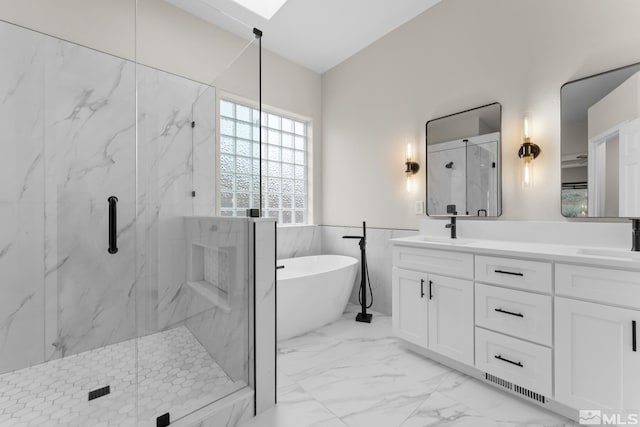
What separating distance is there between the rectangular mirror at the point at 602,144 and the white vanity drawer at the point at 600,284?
0.55 metres

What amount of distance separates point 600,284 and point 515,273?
13.4 inches

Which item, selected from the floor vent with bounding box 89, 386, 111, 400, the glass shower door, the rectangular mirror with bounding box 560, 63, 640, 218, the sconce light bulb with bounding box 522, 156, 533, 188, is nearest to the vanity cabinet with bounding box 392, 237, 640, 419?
the rectangular mirror with bounding box 560, 63, 640, 218

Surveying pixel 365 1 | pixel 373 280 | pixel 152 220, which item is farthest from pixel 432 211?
pixel 152 220

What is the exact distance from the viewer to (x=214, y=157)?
1939 mm

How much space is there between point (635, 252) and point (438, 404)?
52.0 inches

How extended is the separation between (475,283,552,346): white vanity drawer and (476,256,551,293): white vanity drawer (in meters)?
0.04

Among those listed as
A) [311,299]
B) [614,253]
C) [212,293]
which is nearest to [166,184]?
[212,293]

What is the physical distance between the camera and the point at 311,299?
2.40 meters

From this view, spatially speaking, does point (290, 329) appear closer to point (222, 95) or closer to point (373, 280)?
point (373, 280)

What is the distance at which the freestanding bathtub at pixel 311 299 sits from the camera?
226 cm

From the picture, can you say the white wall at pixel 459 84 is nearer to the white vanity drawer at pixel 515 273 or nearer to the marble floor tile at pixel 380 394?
the white vanity drawer at pixel 515 273

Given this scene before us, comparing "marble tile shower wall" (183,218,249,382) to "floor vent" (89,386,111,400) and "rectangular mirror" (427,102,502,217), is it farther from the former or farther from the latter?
"rectangular mirror" (427,102,502,217)

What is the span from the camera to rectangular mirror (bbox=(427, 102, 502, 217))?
7.11 feet

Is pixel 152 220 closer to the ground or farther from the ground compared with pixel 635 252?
farther from the ground
